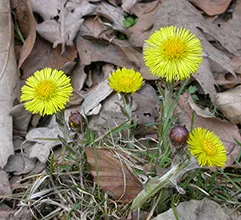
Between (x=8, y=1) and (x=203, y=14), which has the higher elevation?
(x=203, y=14)

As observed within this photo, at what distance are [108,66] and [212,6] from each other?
0.89 m

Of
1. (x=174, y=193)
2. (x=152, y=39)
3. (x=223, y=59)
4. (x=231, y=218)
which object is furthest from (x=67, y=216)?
(x=223, y=59)

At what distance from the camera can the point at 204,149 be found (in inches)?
75.9

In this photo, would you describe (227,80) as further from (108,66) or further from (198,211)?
(198,211)

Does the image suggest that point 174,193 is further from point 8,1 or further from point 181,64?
point 8,1

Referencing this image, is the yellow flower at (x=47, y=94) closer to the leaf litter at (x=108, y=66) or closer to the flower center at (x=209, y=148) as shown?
the leaf litter at (x=108, y=66)

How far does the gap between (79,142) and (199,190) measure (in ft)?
2.12

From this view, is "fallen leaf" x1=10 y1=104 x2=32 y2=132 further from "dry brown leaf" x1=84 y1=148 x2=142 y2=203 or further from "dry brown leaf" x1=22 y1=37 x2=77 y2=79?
"dry brown leaf" x1=84 y1=148 x2=142 y2=203

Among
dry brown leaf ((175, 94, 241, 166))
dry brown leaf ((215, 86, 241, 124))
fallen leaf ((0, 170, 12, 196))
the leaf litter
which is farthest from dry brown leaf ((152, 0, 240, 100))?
fallen leaf ((0, 170, 12, 196))

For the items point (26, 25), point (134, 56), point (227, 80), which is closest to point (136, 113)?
point (134, 56)

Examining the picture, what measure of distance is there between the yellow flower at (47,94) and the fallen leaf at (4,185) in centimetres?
50

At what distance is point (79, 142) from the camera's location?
2.32 m

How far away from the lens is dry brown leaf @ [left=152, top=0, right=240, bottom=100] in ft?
9.41

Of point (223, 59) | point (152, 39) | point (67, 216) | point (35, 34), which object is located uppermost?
point (152, 39)
